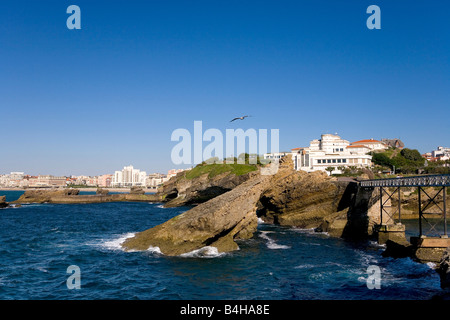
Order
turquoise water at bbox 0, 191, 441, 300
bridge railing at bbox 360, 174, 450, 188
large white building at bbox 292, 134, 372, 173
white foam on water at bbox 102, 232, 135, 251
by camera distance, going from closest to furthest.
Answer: turquoise water at bbox 0, 191, 441, 300 < bridge railing at bbox 360, 174, 450, 188 < white foam on water at bbox 102, 232, 135, 251 < large white building at bbox 292, 134, 372, 173

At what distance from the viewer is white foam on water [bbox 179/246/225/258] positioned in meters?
28.8

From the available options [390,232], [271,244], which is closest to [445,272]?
[390,232]

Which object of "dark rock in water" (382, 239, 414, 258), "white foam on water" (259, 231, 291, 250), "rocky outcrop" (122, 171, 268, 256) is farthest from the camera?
"white foam on water" (259, 231, 291, 250)

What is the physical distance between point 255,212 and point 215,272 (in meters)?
18.7

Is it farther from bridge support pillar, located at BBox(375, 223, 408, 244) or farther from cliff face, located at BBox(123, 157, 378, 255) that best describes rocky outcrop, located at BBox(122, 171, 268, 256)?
bridge support pillar, located at BBox(375, 223, 408, 244)

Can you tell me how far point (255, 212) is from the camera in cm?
4206

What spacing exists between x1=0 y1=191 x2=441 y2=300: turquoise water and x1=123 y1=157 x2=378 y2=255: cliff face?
1.78m

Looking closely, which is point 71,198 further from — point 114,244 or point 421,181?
point 421,181

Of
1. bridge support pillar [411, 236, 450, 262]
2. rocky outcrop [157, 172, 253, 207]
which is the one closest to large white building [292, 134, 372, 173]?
rocky outcrop [157, 172, 253, 207]

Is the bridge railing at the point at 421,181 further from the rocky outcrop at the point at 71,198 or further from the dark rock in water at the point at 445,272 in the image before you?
the rocky outcrop at the point at 71,198

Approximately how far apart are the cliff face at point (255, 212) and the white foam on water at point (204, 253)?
0.38 meters

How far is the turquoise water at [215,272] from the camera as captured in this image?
19.8 meters

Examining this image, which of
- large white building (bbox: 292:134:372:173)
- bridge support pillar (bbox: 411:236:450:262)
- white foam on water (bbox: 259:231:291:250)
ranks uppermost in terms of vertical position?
large white building (bbox: 292:134:372:173)
